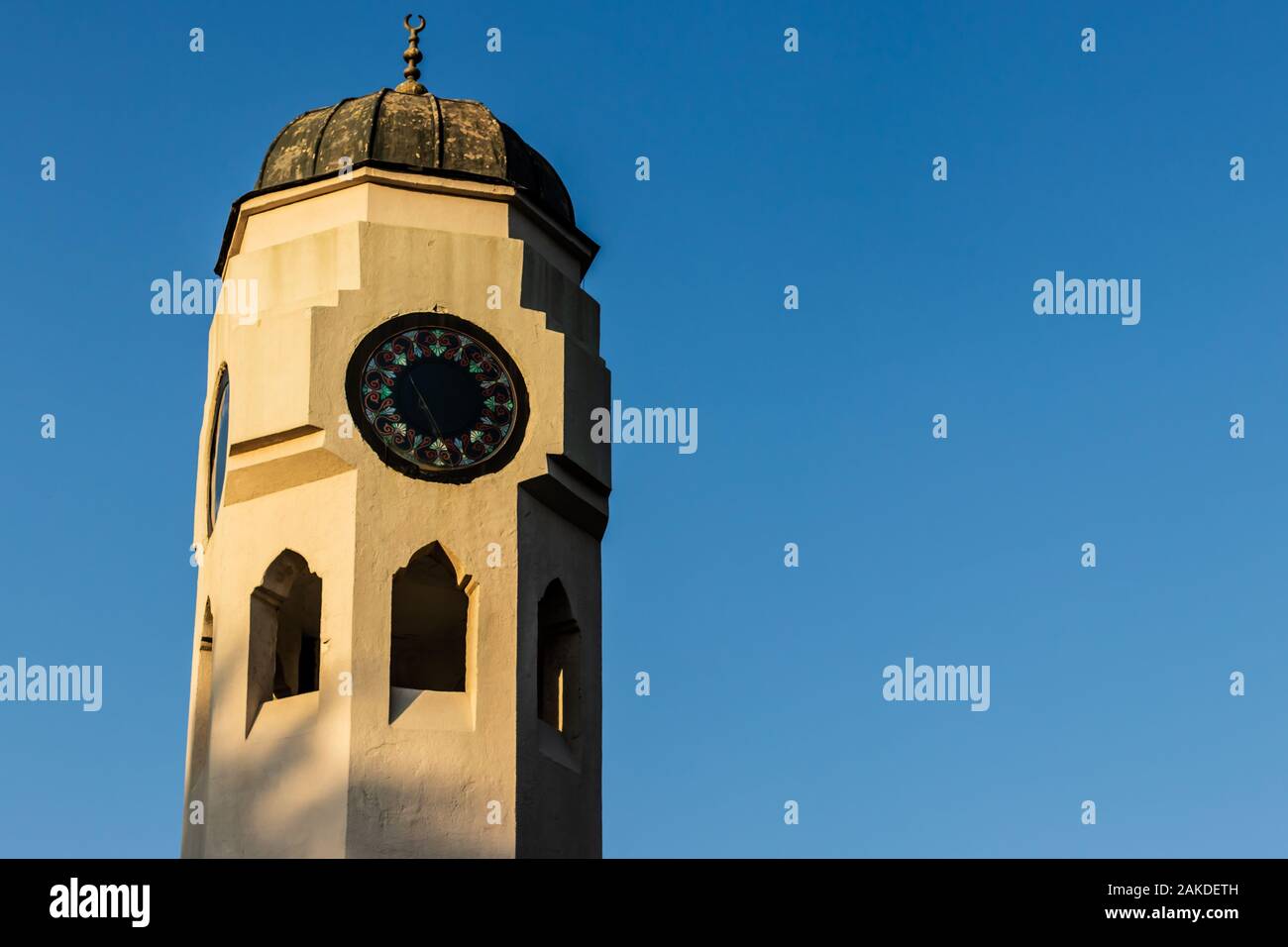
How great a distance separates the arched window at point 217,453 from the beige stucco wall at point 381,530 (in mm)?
304

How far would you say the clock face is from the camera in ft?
103

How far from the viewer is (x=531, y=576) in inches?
1241

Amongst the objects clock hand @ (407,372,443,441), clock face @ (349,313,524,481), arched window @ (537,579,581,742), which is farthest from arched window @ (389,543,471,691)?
clock hand @ (407,372,443,441)

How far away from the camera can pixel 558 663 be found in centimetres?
3228

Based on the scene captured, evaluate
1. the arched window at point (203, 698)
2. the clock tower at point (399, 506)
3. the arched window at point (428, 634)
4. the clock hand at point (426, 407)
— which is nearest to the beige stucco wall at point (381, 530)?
the clock tower at point (399, 506)

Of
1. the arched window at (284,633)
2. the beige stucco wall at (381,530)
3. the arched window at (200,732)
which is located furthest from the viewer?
the arched window at (284,633)

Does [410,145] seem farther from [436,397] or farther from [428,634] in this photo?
[428,634]

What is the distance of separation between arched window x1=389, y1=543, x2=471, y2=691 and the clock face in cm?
217

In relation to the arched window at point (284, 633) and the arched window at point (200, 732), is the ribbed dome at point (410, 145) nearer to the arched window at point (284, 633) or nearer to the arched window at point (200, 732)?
the arched window at point (284, 633)

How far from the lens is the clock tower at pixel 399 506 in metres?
30.2

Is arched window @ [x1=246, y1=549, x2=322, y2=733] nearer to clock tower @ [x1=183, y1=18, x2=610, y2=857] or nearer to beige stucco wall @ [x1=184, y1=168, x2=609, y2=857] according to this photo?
clock tower @ [x1=183, y1=18, x2=610, y2=857]

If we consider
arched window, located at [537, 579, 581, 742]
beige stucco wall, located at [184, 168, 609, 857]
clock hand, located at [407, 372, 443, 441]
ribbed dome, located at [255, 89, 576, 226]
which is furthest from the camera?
ribbed dome, located at [255, 89, 576, 226]
